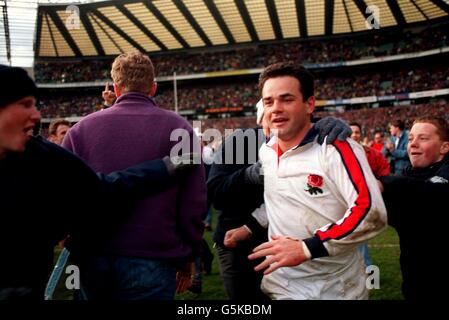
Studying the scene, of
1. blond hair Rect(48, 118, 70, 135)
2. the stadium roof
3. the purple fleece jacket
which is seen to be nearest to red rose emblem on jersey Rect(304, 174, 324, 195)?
the purple fleece jacket

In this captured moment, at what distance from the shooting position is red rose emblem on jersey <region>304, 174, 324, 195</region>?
192 centimetres

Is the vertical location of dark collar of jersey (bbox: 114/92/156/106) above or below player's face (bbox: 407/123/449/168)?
above

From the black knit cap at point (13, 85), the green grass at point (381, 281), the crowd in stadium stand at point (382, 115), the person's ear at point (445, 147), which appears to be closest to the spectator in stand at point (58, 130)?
the green grass at point (381, 281)

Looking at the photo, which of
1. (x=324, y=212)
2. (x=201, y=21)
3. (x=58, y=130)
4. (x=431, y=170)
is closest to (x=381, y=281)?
(x=431, y=170)

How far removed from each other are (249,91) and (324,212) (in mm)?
36100

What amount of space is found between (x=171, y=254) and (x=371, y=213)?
41.8 inches

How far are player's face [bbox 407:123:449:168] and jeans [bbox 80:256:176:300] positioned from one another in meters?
1.77

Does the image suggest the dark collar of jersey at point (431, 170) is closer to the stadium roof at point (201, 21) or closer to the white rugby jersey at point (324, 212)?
the white rugby jersey at point (324, 212)

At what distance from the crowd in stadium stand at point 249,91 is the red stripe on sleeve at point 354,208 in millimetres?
32837

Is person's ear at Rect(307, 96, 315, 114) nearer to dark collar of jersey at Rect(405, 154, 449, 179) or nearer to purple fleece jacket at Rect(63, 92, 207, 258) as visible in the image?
purple fleece jacket at Rect(63, 92, 207, 258)

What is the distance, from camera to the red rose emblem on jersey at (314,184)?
192 cm

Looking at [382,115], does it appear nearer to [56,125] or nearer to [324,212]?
[56,125]

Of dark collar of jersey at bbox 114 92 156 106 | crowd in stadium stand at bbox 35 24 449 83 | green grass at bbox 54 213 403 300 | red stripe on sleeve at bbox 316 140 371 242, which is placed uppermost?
crowd in stadium stand at bbox 35 24 449 83

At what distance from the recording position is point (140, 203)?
6.89ft
